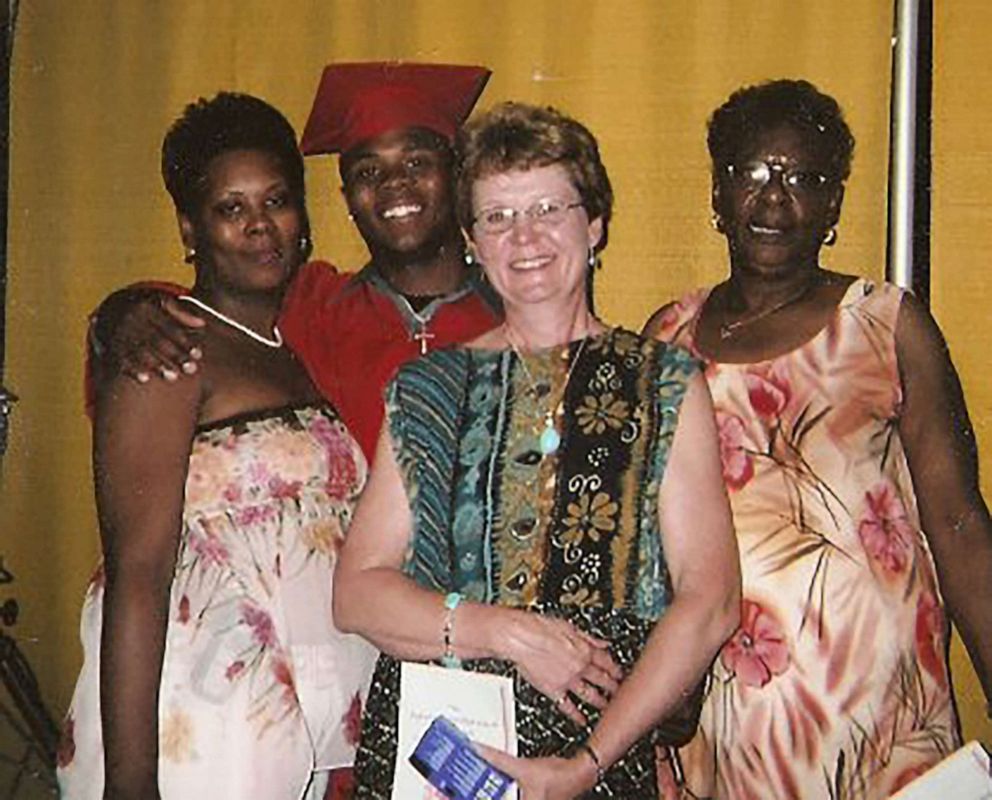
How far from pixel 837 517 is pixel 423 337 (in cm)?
67

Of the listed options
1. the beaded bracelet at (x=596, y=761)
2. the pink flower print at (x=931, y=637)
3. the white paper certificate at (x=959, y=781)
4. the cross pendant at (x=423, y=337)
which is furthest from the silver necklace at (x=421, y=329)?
the white paper certificate at (x=959, y=781)

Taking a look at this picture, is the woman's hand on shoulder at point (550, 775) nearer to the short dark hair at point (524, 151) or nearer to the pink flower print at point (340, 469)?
the pink flower print at point (340, 469)

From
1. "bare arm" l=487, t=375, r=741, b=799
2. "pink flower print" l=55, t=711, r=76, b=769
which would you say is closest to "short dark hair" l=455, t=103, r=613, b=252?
"bare arm" l=487, t=375, r=741, b=799

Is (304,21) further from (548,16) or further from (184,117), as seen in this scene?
(548,16)

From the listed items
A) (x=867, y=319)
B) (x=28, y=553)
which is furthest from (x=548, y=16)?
(x=28, y=553)

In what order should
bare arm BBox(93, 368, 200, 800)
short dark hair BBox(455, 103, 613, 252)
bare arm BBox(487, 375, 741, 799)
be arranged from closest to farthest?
bare arm BBox(487, 375, 741, 799) < short dark hair BBox(455, 103, 613, 252) < bare arm BBox(93, 368, 200, 800)

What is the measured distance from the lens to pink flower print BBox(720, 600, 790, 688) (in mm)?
2035

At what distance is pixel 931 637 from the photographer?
204cm

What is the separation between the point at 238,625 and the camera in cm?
217

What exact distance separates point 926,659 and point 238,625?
102 cm

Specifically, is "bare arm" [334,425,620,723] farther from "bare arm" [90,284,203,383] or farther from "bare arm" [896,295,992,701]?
"bare arm" [896,295,992,701]

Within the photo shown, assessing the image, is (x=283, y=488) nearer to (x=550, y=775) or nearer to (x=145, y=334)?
(x=145, y=334)

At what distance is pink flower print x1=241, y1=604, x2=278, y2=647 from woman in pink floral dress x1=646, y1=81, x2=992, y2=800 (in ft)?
2.19

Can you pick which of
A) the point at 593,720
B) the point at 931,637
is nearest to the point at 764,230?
the point at 931,637
